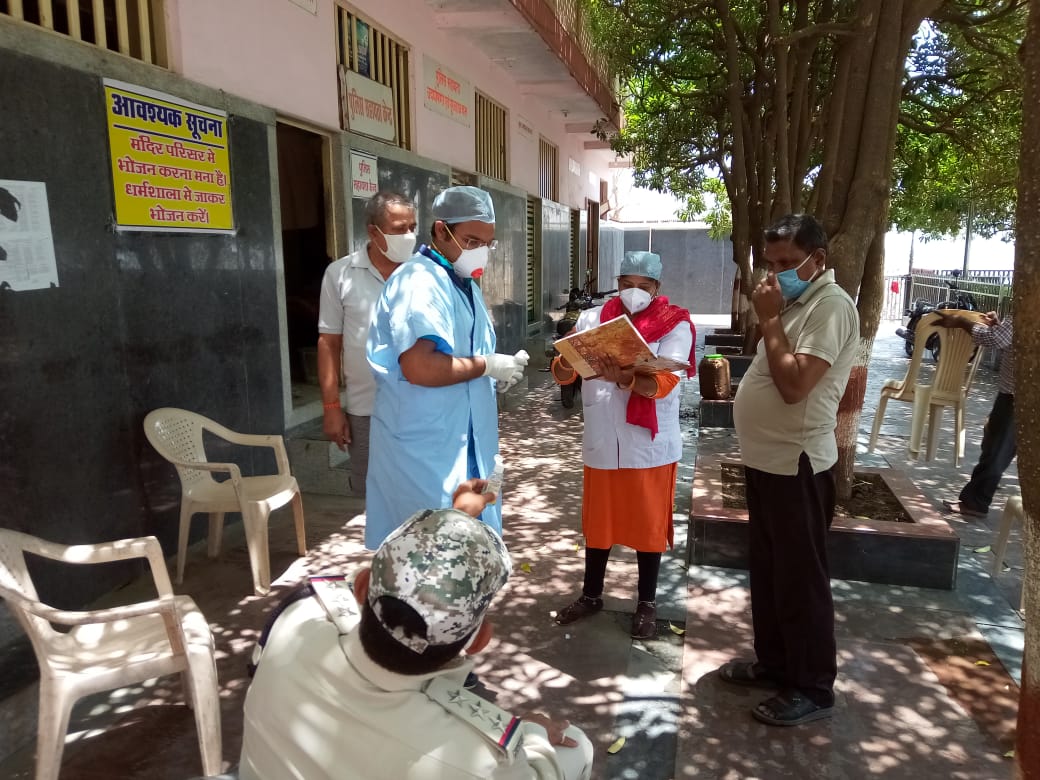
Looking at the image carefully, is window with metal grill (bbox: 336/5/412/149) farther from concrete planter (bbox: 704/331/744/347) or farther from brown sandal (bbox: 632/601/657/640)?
concrete planter (bbox: 704/331/744/347)

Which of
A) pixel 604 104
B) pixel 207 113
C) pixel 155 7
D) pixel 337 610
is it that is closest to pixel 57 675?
pixel 337 610

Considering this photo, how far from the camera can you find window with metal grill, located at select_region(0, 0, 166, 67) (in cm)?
328

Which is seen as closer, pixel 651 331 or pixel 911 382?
pixel 651 331

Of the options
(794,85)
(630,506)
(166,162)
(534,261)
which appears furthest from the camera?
(534,261)

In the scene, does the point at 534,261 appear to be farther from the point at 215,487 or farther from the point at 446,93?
the point at 215,487

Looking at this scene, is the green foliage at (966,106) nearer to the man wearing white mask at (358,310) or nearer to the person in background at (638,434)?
the person in background at (638,434)

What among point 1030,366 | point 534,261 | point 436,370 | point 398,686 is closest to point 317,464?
point 436,370

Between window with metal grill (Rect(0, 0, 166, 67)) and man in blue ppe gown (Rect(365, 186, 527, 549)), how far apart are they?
2247mm

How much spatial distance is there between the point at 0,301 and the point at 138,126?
1237 mm

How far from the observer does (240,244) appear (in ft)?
14.9

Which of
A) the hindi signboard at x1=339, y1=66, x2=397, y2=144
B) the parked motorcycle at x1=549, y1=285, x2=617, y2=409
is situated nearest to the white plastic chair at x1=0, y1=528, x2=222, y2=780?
the hindi signboard at x1=339, y1=66, x2=397, y2=144

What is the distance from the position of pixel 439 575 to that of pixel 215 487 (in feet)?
10.1

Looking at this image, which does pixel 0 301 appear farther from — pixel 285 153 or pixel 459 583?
pixel 285 153

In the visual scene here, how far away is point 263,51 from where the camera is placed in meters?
4.72
